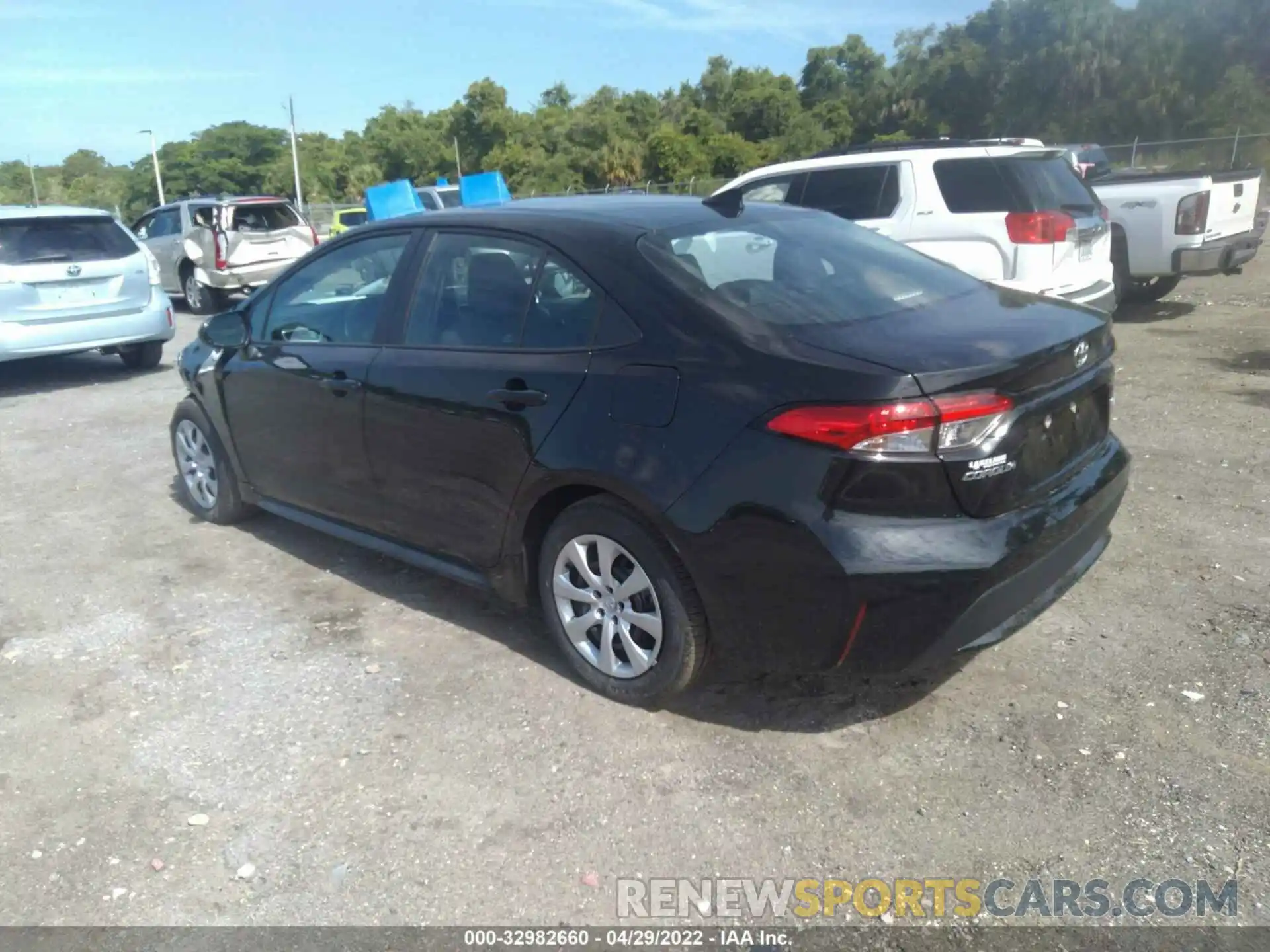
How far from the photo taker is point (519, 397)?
3.72 metres

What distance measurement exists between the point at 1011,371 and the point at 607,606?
150cm

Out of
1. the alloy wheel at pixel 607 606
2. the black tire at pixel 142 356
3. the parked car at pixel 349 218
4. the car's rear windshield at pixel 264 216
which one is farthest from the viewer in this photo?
the parked car at pixel 349 218

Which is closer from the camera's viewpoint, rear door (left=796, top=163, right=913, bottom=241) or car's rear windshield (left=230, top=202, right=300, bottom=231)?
rear door (left=796, top=163, right=913, bottom=241)

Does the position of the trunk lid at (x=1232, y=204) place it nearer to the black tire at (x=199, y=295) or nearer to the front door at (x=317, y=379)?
the front door at (x=317, y=379)

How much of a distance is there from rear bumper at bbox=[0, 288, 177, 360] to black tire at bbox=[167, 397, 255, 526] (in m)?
4.36

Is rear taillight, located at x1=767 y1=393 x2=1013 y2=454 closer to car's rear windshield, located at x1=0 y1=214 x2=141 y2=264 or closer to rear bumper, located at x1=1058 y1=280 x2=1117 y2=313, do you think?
rear bumper, located at x1=1058 y1=280 x2=1117 y2=313

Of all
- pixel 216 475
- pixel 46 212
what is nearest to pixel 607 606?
pixel 216 475

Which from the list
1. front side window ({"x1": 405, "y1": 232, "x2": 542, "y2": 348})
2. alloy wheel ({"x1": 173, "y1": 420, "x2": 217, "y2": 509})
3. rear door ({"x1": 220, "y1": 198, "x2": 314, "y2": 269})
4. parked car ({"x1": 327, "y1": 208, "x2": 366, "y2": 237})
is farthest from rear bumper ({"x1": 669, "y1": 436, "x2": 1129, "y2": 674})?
parked car ({"x1": 327, "y1": 208, "x2": 366, "y2": 237})

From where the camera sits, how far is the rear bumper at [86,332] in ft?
30.2

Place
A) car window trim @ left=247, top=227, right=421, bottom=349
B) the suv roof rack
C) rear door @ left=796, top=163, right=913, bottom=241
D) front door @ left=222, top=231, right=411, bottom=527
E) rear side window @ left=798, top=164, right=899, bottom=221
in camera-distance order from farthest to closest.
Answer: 1. the suv roof rack
2. rear side window @ left=798, top=164, right=899, bottom=221
3. rear door @ left=796, top=163, right=913, bottom=241
4. front door @ left=222, top=231, right=411, bottom=527
5. car window trim @ left=247, top=227, right=421, bottom=349

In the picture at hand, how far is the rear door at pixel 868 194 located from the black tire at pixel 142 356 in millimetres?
6632

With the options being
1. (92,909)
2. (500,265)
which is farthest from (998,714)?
(92,909)

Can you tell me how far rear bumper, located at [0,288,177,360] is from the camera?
9.21 m

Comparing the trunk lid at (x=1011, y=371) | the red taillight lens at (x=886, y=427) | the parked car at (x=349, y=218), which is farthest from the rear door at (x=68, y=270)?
the parked car at (x=349, y=218)
